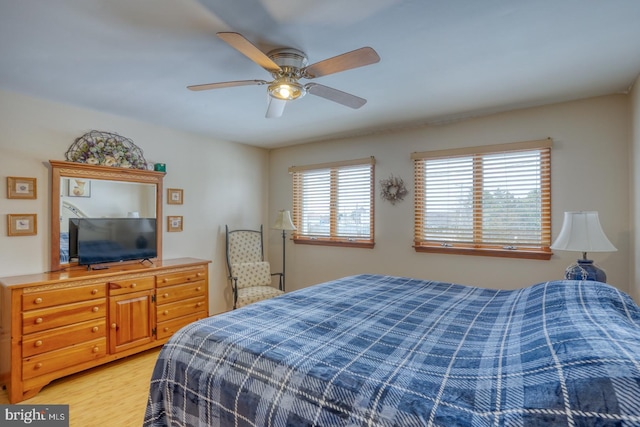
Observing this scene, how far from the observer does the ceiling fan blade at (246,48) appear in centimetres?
150

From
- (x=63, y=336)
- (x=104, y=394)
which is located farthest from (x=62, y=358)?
(x=104, y=394)

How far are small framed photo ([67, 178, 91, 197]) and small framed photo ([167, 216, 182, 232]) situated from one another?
885 mm

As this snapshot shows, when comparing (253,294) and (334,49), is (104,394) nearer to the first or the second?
(253,294)

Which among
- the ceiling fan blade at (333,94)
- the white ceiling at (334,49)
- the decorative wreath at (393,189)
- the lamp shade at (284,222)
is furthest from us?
the lamp shade at (284,222)

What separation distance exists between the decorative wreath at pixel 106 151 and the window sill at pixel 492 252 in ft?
11.0

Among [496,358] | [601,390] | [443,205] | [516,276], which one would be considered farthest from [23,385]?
[516,276]

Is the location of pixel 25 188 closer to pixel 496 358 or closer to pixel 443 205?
pixel 496 358

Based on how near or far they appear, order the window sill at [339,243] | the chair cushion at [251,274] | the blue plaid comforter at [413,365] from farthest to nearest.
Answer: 1. the chair cushion at [251,274]
2. the window sill at [339,243]
3. the blue plaid comforter at [413,365]

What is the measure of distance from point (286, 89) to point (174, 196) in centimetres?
249

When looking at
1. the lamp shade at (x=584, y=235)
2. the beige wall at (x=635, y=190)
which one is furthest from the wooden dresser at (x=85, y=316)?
the beige wall at (x=635, y=190)

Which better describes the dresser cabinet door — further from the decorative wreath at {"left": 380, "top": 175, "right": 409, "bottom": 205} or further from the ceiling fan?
the decorative wreath at {"left": 380, "top": 175, "right": 409, "bottom": 205}

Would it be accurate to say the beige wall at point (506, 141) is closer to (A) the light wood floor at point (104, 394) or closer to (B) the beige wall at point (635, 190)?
(B) the beige wall at point (635, 190)

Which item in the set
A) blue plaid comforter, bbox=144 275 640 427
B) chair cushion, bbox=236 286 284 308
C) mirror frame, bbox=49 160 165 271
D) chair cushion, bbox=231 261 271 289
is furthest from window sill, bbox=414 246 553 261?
mirror frame, bbox=49 160 165 271

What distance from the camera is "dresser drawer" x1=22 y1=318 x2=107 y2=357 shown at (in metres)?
2.47
